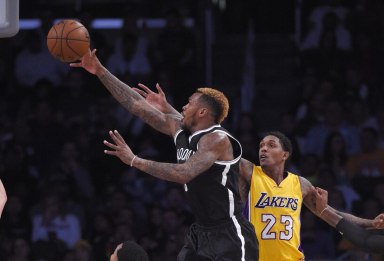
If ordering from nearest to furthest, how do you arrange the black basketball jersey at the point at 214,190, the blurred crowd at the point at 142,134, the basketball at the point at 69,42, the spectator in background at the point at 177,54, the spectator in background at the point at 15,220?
1. the black basketball jersey at the point at 214,190
2. the basketball at the point at 69,42
3. the blurred crowd at the point at 142,134
4. the spectator in background at the point at 15,220
5. the spectator in background at the point at 177,54

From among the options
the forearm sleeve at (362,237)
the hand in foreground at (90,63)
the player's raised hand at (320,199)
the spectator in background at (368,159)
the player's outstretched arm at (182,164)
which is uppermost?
the hand in foreground at (90,63)

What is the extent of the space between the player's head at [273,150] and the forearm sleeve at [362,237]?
27.2 inches

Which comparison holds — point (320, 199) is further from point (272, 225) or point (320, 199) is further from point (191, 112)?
point (191, 112)

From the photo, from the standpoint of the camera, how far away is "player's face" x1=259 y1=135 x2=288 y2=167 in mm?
7926

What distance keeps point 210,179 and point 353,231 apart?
1.26 meters

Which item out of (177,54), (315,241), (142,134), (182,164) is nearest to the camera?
(182,164)

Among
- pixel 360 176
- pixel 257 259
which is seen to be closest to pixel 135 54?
pixel 360 176

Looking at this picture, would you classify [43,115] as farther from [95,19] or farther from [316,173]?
[316,173]

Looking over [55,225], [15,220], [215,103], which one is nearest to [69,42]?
[215,103]

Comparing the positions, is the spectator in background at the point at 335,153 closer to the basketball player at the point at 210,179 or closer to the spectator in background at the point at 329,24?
the spectator in background at the point at 329,24

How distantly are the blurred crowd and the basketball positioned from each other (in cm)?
360

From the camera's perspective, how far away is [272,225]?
7715 millimetres

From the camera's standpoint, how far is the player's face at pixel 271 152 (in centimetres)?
793

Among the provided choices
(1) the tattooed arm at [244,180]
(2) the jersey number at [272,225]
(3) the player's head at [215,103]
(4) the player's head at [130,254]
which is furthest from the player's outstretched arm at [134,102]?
(4) the player's head at [130,254]
